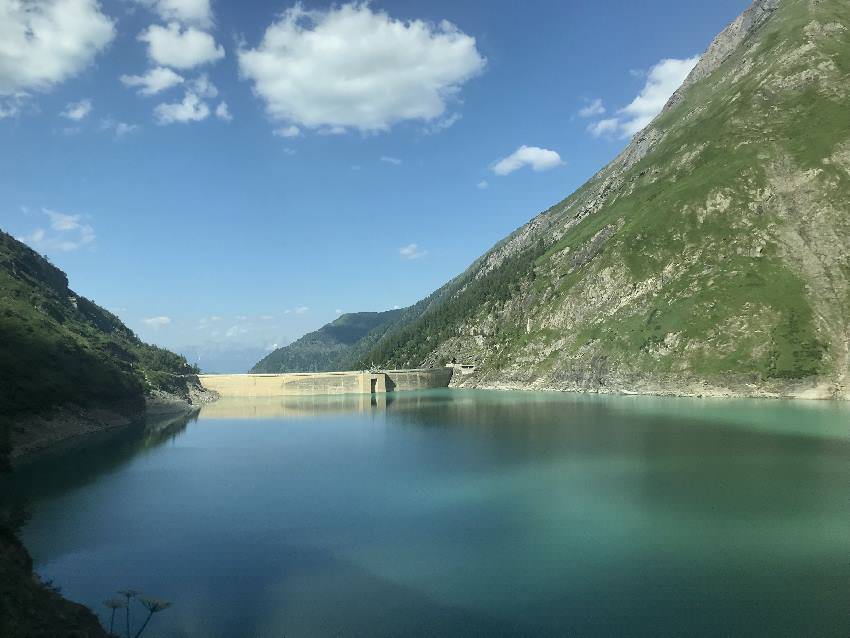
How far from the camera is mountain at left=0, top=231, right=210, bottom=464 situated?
73812mm

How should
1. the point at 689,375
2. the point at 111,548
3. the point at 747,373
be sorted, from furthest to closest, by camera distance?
the point at 689,375
the point at 747,373
the point at 111,548

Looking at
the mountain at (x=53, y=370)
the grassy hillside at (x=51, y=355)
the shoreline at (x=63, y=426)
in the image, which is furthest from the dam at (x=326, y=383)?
the shoreline at (x=63, y=426)

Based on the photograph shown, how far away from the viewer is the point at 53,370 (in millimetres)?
84625

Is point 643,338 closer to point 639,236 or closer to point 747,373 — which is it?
point 747,373

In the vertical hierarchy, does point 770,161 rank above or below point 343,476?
above

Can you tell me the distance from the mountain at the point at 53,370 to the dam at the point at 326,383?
24.4 meters

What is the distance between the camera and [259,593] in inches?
1076

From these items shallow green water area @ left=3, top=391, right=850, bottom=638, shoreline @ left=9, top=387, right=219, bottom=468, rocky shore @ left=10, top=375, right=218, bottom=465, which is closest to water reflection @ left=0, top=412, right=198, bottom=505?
shallow green water area @ left=3, top=391, right=850, bottom=638

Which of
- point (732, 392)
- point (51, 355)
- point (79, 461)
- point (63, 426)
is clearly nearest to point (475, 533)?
point (79, 461)

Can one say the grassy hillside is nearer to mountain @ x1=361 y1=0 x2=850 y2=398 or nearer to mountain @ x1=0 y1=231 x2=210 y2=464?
mountain @ x1=0 y1=231 x2=210 y2=464

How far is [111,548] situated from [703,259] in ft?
418

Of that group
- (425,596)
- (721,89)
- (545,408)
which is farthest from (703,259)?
(425,596)

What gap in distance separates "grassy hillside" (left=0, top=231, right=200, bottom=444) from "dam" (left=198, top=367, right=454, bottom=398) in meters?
23.0

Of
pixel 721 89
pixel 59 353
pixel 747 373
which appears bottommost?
pixel 747 373
